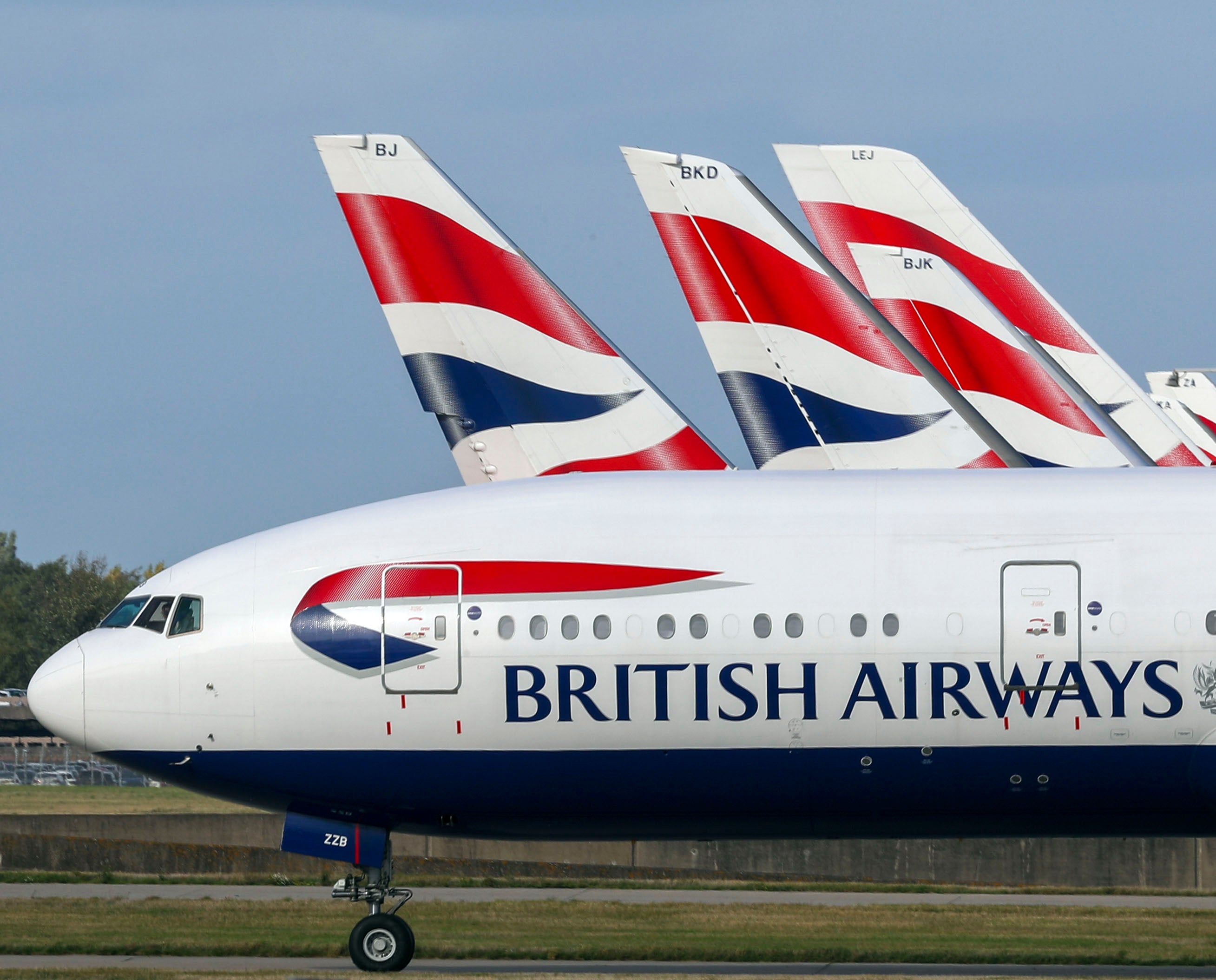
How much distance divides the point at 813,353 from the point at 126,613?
30.2 ft

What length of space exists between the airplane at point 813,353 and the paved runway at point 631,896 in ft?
20.4

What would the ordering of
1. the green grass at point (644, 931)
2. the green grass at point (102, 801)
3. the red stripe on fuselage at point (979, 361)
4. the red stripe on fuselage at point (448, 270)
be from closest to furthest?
the green grass at point (644, 931), the red stripe on fuselage at point (448, 270), the red stripe on fuselage at point (979, 361), the green grass at point (102, 801)

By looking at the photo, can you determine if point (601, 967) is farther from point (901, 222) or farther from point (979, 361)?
point (901, 222)

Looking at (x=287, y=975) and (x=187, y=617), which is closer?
(x=187, y=617)

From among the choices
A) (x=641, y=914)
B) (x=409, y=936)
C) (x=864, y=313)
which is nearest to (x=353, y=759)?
(x=409, y=936)

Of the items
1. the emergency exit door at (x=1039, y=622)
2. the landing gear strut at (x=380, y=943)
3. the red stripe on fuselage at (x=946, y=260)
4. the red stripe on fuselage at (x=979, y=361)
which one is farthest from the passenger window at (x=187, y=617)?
the red stripe on fuselage at (x=946, y=260)

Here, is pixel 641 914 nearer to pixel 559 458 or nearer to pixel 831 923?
pixel 831 923

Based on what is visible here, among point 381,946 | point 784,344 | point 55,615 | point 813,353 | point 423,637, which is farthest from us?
point 55,615

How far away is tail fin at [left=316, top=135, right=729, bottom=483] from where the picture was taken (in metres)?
22.5

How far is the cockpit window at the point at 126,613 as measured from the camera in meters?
18.1

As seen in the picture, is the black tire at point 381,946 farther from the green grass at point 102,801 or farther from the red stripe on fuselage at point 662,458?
the green grass at point 102,801

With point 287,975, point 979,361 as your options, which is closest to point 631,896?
point 287,975

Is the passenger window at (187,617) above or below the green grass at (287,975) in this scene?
above

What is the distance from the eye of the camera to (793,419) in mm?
23172
